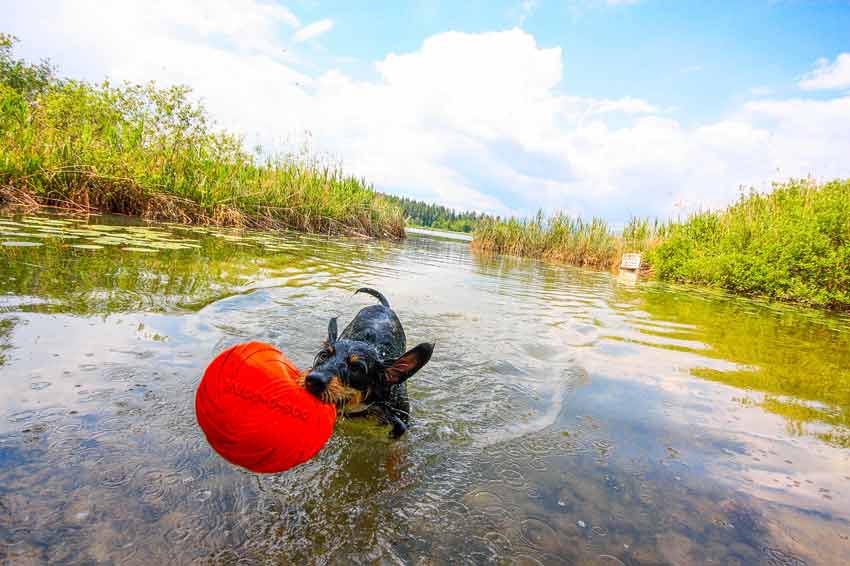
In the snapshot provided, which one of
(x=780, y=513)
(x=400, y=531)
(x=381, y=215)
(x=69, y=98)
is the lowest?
(x=400, y=531)

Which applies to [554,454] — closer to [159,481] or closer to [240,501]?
[240,501]

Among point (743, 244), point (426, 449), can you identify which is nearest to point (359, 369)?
point (426, 449)

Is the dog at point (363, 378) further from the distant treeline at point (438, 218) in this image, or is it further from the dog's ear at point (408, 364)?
the distant treeline at point (438, 218)

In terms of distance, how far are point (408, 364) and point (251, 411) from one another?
3.52ft

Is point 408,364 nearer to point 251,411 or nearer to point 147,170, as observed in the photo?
point 251,411

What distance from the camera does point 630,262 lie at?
73.2ft

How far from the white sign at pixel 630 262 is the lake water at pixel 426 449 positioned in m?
16.2

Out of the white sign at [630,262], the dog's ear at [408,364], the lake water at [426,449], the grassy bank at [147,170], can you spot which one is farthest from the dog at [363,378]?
the white sign at [630,262]

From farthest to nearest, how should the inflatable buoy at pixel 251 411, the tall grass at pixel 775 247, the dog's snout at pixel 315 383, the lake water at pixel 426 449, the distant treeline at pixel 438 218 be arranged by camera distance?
1. the distant treeline at pixel 438 218
2. the tall grass at pixel 775 247
3. the dog's snout at pixel 315 383
4. the lake water at pixel 426 449
5. the inflatable buoy at pixel 251 411

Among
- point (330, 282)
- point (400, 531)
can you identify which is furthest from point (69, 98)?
point (400, 531)

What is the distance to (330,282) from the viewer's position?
27.8ft

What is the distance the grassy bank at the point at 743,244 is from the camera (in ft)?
41.2

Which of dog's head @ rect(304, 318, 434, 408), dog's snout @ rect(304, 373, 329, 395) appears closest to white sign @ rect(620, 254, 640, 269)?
dog's head @ rect(304, 318, 434, 408)

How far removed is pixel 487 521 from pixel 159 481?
165cm
